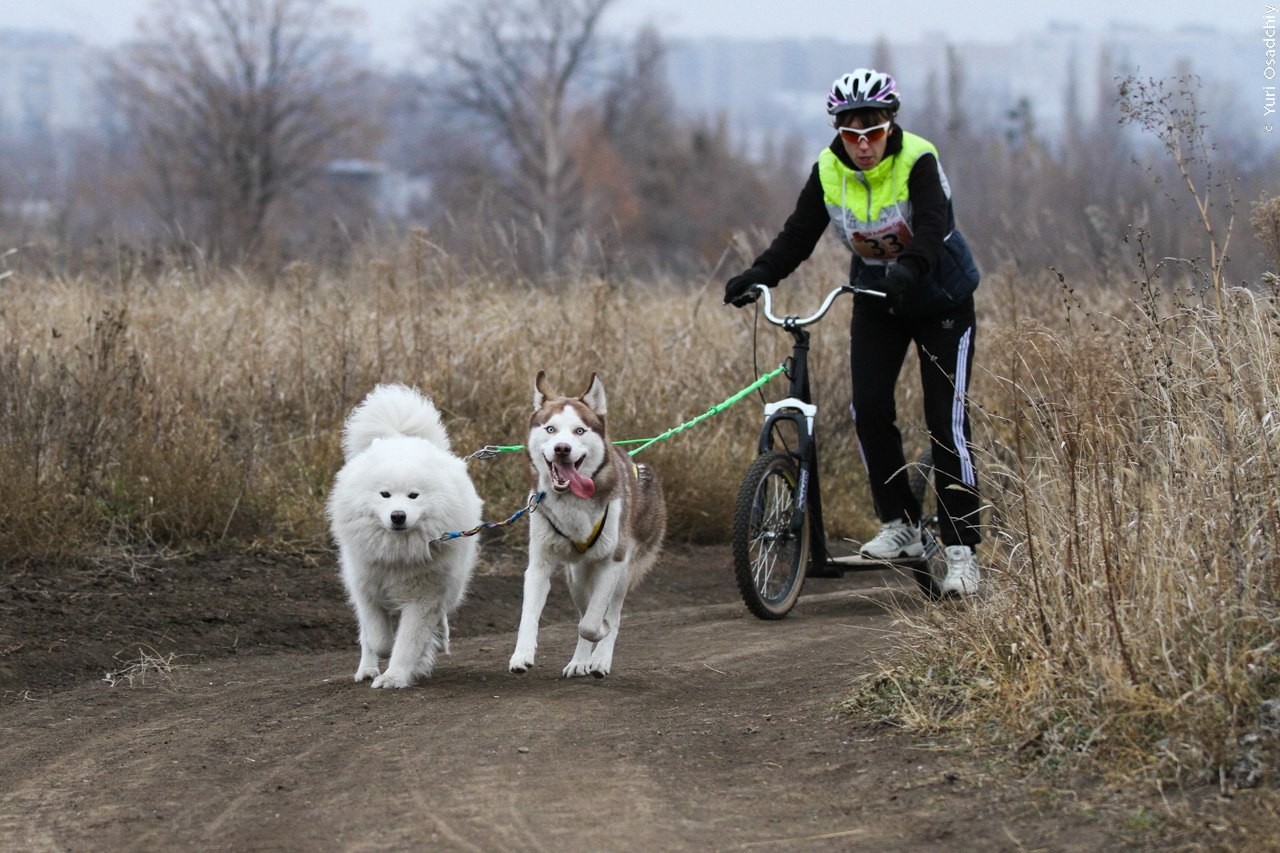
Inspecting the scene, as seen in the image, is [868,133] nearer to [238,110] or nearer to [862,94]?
[862,94]

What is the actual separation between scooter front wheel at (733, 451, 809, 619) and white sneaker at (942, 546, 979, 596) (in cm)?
73

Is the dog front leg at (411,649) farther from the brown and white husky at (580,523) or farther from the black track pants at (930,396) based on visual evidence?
the black track pants at (930,396)

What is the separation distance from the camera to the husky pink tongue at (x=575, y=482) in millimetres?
6391

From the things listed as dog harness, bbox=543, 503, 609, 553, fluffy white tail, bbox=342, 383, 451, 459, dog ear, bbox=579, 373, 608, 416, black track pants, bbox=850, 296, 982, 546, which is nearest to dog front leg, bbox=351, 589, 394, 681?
fluffy white tail, bbox=342, 383, 451, 459

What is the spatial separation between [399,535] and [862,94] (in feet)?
9.18

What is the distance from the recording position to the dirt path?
444 centimetres

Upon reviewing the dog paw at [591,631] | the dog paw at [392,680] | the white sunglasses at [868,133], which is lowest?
the dog paw at [392,680]

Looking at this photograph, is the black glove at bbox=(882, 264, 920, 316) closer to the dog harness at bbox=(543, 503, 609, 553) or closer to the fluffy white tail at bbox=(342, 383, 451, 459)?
the dog harness at bbox=(543, 503, 609, 553)

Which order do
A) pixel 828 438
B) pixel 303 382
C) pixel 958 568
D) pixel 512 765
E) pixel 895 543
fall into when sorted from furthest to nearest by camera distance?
pixel 828 438
pixel 303 382
pixel 895 543
pixel 958 568
pixel 512 765

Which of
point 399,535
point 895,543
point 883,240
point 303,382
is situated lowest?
point 895,543

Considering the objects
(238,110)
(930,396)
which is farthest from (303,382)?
(238,110)

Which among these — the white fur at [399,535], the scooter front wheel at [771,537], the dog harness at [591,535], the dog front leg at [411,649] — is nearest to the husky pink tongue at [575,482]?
the dog harness at [591,535]

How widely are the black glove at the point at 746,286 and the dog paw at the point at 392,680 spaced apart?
2.36 meters

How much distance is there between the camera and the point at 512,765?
514 cm
